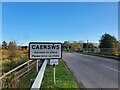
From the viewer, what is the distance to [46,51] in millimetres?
10609

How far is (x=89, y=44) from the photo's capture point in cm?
11869

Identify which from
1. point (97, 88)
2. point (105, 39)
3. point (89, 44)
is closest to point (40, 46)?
point (97, 88)

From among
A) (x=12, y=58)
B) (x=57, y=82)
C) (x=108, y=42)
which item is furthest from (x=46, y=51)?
(x=108, y=42)

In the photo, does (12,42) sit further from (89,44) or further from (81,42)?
(81,42)

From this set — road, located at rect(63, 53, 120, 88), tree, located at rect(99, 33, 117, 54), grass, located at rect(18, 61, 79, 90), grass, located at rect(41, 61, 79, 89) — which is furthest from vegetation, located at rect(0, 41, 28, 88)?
tree, located at rect(99, 33, 117, 54)

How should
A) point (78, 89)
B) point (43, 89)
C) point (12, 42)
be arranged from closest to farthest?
point (43, 89) → point (78, 89) → point (12, 42)

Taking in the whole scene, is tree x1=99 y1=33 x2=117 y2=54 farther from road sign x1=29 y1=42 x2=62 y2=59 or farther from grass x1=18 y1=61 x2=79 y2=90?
road sign x1=29 y1=42 x2=62 y2=59

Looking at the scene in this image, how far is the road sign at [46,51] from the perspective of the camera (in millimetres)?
10406

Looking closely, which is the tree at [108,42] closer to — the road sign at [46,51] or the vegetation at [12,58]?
the vegetation at [12,58]

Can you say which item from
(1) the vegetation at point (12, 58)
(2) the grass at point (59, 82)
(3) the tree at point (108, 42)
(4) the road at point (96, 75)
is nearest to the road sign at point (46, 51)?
(2) the grass at point (59, 82)

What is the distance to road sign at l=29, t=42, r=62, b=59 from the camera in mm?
10406

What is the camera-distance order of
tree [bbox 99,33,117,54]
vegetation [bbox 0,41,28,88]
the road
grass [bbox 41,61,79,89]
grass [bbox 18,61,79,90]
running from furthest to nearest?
tree [bbox 99,33,117,54]
vegetation [bbox 0,41,28,88]
the road
grass [bbox 18,61,79,90]
grass [bbox 41,61,79,89]

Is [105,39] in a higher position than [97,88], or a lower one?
higher

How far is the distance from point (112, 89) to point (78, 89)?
1398 mm
